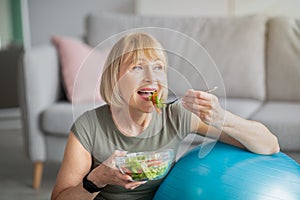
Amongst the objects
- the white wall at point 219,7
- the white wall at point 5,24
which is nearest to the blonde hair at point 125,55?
the white wall at point 219,7

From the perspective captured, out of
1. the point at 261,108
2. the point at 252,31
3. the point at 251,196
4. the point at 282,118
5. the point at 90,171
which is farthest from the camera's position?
the point at 252,31

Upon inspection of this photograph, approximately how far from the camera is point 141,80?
51.0 inches

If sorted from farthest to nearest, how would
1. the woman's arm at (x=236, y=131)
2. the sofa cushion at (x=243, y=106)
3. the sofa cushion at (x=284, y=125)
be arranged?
the sofa cushion at (x=243, y=106) → the sofa cushion at (x=284, y=125) → the woman's arm at (x=236, y=131)

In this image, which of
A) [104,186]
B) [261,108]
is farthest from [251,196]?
[261,108]

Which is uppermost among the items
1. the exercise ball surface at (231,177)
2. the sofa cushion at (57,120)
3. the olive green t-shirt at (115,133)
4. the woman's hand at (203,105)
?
the woman's hand at (203,105)

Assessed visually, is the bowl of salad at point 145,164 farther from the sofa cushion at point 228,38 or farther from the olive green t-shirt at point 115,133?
the sofa cushion at point 228,38

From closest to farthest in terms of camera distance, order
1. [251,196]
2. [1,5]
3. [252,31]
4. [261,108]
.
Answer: [251,196]
[261,108]
[252,31]
[1,5]

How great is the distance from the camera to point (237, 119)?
4.72ft

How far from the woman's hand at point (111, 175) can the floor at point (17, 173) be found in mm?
1346

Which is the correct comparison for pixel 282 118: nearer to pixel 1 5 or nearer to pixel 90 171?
pixel 90 171

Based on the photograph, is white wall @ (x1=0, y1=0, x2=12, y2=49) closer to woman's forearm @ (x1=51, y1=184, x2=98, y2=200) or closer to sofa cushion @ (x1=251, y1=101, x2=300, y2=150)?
sofa cushion @ (x1=251, y1=101, x2=300, y2=150)

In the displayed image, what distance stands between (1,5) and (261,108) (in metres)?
2.50

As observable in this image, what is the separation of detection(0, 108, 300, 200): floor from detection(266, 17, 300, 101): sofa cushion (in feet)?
1.78

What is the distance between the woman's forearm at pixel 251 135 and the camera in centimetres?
145
